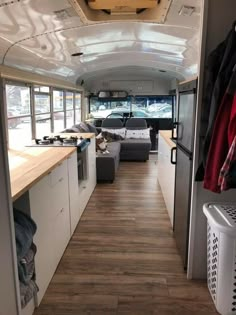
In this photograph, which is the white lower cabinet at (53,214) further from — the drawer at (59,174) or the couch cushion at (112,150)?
the couch cushion at (112,150)

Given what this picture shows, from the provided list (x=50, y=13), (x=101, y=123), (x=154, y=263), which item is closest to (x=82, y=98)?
(x=101, y=123)

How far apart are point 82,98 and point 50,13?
531cm

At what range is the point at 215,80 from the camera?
171cm

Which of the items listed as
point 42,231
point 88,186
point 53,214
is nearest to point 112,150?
point 88,186

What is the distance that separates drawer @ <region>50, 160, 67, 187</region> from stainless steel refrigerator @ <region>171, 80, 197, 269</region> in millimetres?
1090

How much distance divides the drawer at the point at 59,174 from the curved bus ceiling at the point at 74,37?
1.29m

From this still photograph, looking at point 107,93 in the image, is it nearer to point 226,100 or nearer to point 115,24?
point 115,24

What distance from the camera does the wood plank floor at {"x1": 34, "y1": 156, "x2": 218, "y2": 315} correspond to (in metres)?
1.92

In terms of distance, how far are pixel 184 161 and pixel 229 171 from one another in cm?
83

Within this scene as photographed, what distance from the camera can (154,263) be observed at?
7.98 ft

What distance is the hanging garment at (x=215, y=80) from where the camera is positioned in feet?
5.24

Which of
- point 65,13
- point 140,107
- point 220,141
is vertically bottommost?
point 220,141

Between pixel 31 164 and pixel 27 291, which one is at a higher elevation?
pixel 31 164

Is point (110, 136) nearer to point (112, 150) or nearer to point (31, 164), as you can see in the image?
point (112, 150)
